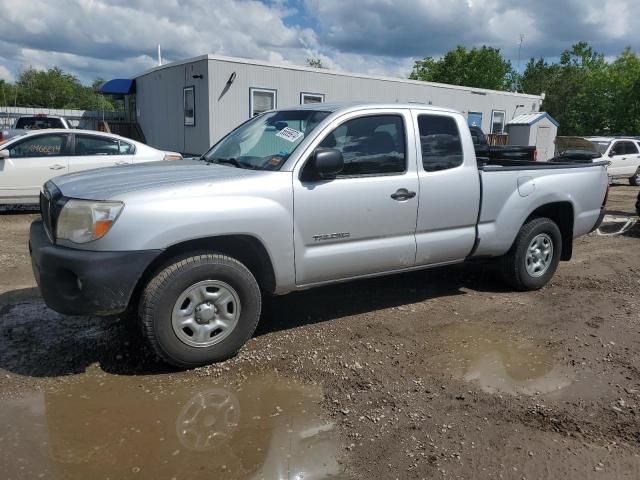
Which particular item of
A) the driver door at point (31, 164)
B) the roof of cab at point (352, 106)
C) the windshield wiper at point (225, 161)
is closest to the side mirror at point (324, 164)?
the roof of cab at point (352, 106)

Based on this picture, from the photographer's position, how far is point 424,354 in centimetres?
420

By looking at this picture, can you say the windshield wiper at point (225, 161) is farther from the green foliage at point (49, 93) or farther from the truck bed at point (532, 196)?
the green foliage at point (49, 93)

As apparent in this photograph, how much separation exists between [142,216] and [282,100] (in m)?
14.2

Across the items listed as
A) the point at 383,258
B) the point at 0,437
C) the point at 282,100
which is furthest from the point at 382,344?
the point at 282,100

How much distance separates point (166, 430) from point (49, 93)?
6063 centimetres

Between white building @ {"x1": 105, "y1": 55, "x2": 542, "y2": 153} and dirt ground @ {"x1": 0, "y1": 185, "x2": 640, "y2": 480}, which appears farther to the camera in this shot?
white building @ {"x1": 105, "y1": 55, "x2": 542, "y2": 153}

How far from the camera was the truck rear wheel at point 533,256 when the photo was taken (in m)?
5.54

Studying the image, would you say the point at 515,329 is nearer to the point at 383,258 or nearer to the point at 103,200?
the point at 383,258

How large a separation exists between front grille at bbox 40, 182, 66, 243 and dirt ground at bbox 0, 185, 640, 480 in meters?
0.94

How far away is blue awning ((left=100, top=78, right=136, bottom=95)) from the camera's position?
21.8m

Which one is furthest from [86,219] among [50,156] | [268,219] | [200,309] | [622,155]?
[622,155]

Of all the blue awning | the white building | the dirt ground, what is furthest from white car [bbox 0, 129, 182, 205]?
the blue awning

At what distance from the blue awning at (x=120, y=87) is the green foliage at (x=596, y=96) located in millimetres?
33110

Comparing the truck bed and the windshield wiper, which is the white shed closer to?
the truck bed
